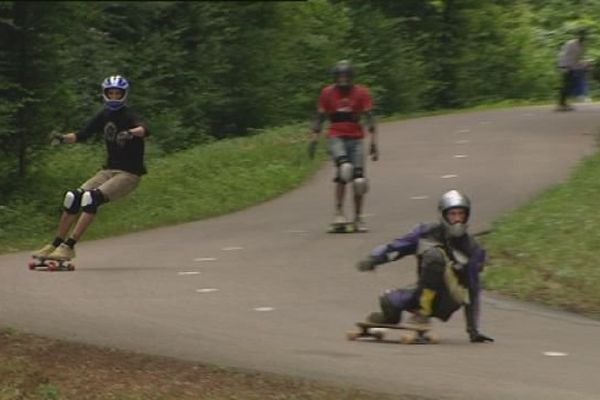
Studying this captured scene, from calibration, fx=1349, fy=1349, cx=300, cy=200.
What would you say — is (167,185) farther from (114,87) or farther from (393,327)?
(393,327)

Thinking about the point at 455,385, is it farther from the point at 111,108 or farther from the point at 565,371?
the point at 111,108

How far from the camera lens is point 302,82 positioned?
32969 mm

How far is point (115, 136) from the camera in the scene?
13195 mm

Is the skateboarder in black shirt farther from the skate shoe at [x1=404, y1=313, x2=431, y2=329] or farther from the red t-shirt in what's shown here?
the skate shoe at [x1=404, y1=313, x2=431, y2=329]

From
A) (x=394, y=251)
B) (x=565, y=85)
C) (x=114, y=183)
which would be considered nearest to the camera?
(x=394, y=251)

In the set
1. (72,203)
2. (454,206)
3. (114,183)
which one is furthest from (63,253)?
(454,206)

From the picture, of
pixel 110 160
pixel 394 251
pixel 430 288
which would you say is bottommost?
pixel 430 288

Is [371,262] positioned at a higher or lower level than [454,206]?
lower

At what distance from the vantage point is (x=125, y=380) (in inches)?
361

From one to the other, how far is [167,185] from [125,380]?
12.3 meters

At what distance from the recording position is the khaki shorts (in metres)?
13.3

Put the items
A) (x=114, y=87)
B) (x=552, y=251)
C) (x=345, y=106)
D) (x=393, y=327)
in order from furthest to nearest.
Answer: (x=345, y=106) < (x=552, y=251) < (x=114, y=87) < (x=393, y=327)

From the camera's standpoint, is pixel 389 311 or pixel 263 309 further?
pixel 263 309

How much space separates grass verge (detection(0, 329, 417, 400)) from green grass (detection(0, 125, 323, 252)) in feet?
23.9
